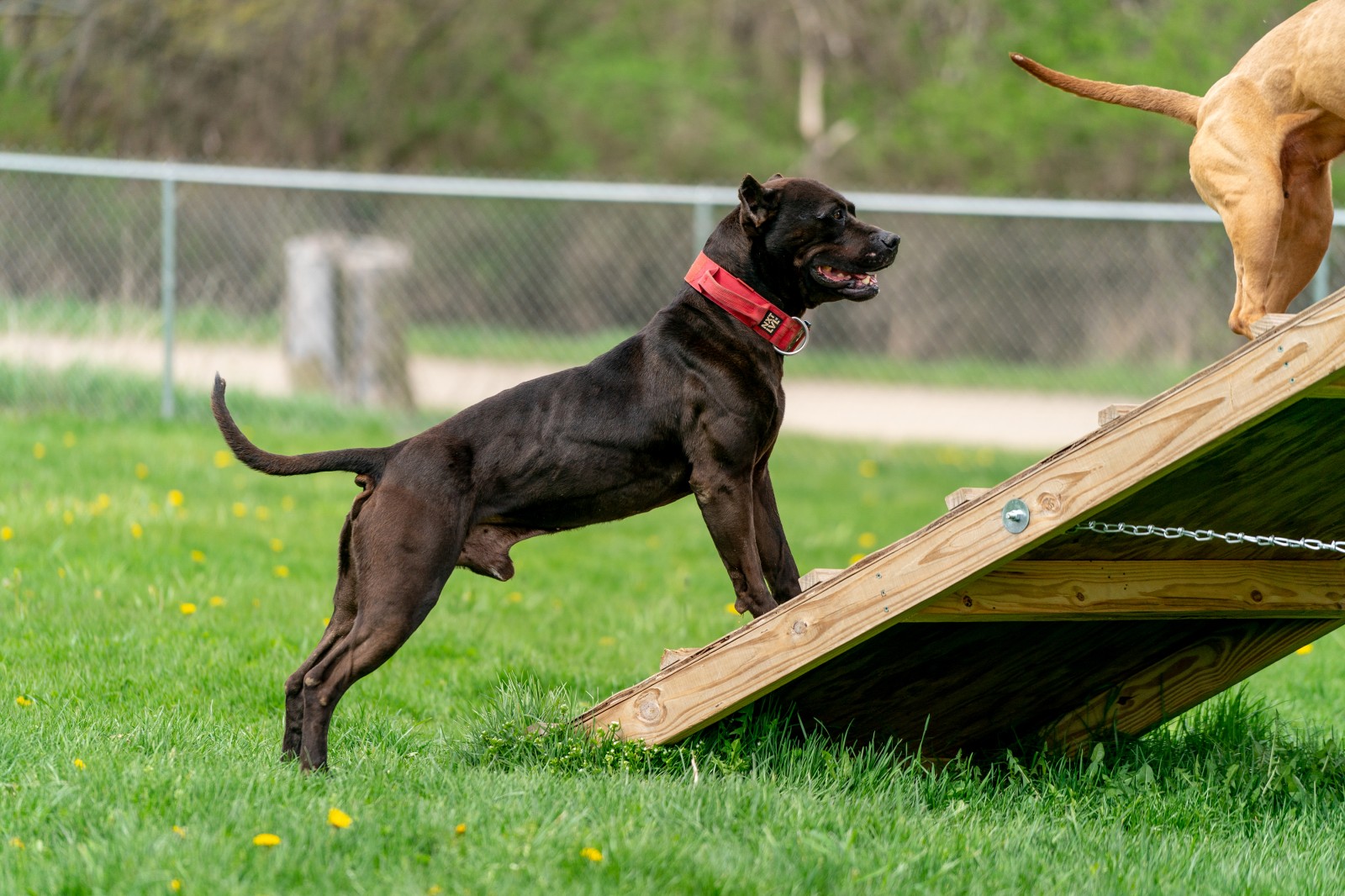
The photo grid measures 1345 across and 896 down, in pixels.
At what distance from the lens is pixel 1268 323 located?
2.96 metres

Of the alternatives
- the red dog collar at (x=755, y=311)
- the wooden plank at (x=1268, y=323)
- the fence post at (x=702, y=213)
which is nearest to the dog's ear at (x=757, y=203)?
the red dog collar at (x=755, y=311)

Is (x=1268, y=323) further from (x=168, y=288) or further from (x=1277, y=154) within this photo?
(x=168, y=288)

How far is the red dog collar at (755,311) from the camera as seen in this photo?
3654 millimetres

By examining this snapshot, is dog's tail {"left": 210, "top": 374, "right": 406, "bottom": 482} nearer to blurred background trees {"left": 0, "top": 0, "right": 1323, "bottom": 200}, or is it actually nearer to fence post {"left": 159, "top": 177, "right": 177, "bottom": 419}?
fence post {"left": 159, "top": 177, "right": 177, "bottom": 419}

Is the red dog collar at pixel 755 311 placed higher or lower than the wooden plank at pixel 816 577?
higher

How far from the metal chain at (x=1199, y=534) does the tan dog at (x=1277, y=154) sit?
0.54 metres

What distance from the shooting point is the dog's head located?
3.69m

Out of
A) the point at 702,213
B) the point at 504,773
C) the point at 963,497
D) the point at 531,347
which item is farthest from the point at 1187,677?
the point at 531,347

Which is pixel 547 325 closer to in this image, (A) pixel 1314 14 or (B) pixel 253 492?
(B) pixel 253 492

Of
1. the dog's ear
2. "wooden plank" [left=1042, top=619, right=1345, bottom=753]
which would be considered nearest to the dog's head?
the dog's ear

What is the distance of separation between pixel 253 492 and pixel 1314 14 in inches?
255

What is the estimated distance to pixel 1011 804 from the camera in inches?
141

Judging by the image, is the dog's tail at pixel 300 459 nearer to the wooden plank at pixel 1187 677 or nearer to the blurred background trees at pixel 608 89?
the wooden plank at pixel 1187 677

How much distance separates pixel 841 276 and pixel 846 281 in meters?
0.04
